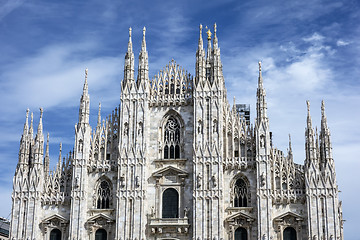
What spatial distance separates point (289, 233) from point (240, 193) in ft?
16.3

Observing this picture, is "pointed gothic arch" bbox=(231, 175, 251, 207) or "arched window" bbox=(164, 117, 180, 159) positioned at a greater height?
"arched window" bbox=(164, 117, 180, 159)

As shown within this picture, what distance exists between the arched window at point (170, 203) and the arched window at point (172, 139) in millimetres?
3074

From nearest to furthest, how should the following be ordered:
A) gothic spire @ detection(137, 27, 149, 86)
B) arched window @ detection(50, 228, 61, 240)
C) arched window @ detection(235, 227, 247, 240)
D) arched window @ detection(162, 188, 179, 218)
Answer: arched window @ detection(235, 227, 247, 240), arched window @ detection(162, 188, 179, 218), arched window @ detection(50, 228, 61, 240), gothic spire @ detection(137, 27, 149, 86)

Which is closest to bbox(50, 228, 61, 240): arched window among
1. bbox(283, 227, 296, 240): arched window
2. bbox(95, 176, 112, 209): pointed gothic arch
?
bbox(95, 176, 112, 209): pointed gothic arch

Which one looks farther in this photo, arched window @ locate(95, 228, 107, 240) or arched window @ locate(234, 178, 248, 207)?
arched window @ locate(95, 228, 107, 240)

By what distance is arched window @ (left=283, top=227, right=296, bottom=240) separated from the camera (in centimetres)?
4328

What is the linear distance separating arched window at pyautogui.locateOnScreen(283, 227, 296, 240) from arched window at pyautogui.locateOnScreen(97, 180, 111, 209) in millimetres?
14768

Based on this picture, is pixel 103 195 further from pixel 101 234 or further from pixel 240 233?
pixel 240 233

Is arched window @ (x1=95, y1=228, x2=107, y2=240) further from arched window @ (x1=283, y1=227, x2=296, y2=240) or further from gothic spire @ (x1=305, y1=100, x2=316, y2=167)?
gothic spire @ (x1=305, y1=100, x2=316, y2=167)

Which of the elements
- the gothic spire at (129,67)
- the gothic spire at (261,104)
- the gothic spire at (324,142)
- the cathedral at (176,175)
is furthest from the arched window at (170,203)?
the gothic spire at (324,142)

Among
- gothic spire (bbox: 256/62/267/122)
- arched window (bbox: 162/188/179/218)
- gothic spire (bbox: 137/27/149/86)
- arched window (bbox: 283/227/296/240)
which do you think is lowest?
arched window (bbox: 283/227/296/240)

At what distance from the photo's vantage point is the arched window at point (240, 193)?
44.6 m

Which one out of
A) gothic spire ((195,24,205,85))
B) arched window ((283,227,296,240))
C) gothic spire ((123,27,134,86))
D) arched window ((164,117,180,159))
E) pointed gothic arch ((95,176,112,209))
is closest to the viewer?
arched window ((283,227,296,240))

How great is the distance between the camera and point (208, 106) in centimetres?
4656
